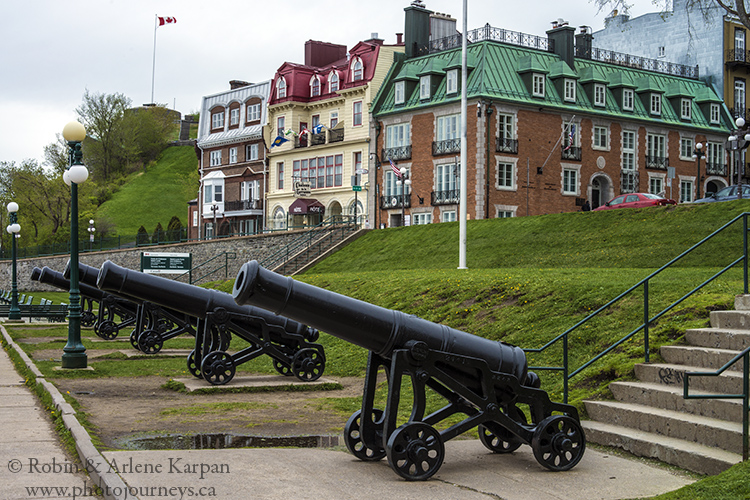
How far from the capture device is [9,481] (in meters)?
6.76

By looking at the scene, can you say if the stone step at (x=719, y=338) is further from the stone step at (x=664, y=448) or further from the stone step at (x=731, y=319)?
the stone step at (x=664, y=448)

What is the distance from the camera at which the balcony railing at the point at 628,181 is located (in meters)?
49.5

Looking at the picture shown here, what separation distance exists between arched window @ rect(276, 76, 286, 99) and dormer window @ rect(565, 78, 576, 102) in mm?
20280

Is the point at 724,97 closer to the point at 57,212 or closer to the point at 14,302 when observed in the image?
the point at 14,302

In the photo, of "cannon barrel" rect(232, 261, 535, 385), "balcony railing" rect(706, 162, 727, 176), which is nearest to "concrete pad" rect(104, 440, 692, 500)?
"cannon barrel" rect(232, 261, 535, 385)

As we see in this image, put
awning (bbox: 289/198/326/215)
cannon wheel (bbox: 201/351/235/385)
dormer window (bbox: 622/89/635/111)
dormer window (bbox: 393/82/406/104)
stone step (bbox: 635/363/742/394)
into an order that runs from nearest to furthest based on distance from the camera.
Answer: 1. stone step (bbox: 635/363/742/394)
2. cannon wheel (bbox: 201/351/235/385)
3. dormer window (bbox: 393/82/406/104)
4. dormer window (bbox: 622/89/635/111)
5. awning (bbox: 289/198/326/215)

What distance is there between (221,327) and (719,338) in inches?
304

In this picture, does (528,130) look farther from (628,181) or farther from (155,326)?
(155,326)

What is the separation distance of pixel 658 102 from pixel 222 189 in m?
32.7

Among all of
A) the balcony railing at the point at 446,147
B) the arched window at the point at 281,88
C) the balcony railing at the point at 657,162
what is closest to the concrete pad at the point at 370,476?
the balcony railing at the point at 446,147

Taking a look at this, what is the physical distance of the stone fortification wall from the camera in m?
44.5

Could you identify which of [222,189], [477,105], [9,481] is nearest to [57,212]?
[222,189]

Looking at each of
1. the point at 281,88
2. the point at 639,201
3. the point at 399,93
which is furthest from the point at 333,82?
the point at 639,201

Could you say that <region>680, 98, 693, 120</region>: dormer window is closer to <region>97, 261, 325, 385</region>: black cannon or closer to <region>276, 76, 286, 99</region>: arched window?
<region>276, 76, 286, 99</region>: arched window
